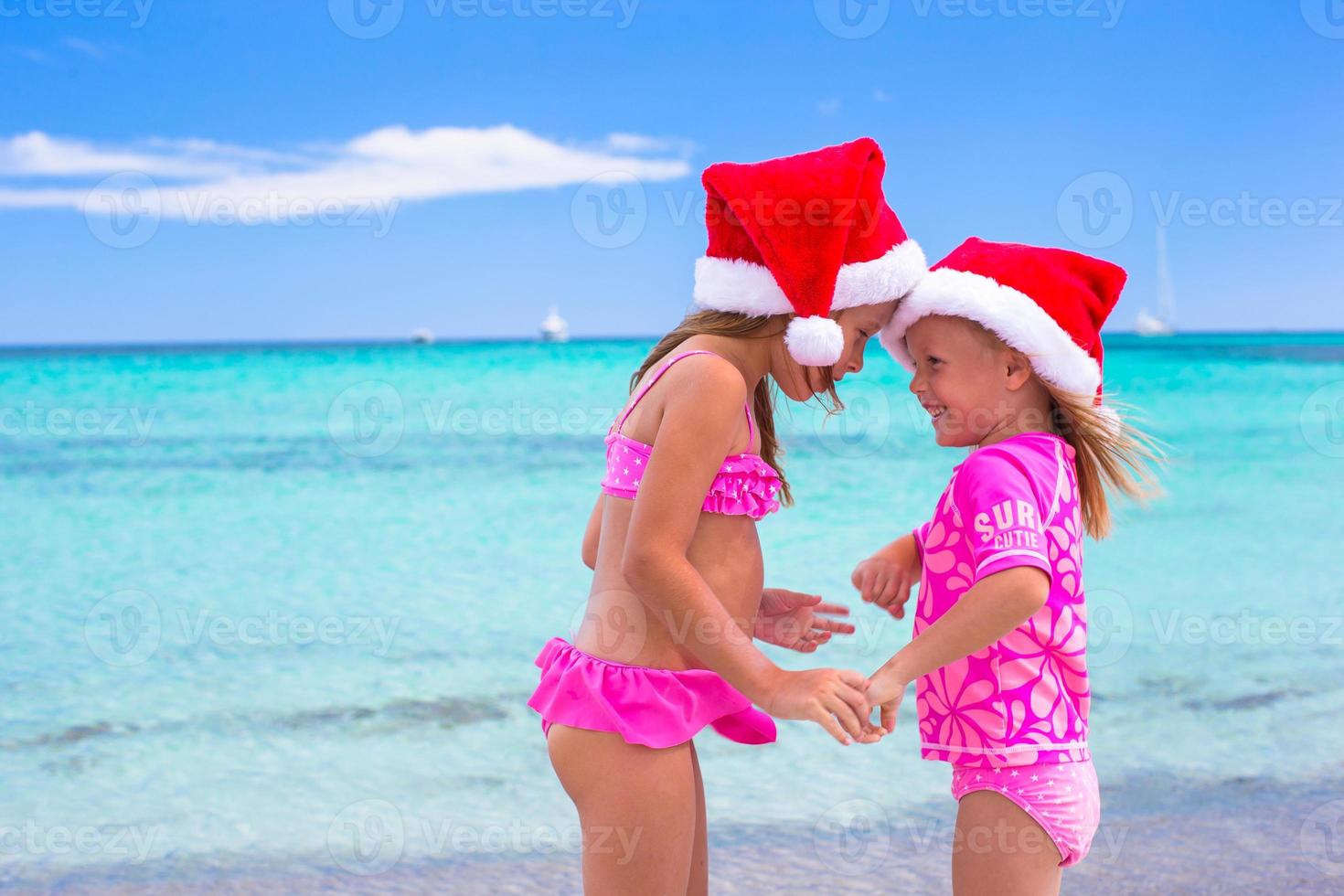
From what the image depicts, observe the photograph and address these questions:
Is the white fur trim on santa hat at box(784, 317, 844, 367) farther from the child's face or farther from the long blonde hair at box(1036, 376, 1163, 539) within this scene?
the long blonde hair at box(1036, 376, 1163, 539)

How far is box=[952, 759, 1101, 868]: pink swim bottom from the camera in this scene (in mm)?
1809

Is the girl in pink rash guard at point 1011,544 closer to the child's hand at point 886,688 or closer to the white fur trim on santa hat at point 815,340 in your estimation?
the child's hand at point 886,688

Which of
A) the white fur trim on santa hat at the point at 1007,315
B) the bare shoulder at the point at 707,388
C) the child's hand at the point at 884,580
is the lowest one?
the child's hand at the point at 884,580

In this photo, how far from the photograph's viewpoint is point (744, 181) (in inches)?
70.9

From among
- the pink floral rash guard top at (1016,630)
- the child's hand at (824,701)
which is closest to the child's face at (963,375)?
the pink floral rash guard top at (1016,630)

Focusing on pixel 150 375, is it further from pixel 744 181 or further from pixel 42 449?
pixel 744 181

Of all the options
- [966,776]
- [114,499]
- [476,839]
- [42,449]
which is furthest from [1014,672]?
[42,449]

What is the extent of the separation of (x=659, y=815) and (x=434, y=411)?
18.7 meters

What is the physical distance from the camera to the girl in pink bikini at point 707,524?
66.4 inches

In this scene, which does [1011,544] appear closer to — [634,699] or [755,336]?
[755,336]

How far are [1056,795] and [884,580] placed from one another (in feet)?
1.72

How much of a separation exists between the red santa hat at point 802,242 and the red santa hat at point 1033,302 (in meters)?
0.14

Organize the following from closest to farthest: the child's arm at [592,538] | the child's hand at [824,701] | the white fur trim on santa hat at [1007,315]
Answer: the child's hand at [824,701], the white fur trim on santa hat at [1007,315], the child's arm at [592,538]

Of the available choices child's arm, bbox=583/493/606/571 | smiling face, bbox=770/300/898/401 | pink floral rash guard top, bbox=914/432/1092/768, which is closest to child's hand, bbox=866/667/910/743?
pink floral rash guard top, bbox=914/432/1092/768
